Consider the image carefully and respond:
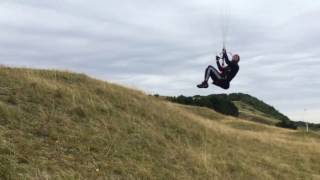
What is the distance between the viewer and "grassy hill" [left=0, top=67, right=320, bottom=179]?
12.4 m

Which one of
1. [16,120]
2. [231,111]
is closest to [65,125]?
[16,120]

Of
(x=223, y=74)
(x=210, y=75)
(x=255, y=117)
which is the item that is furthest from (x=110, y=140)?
(x=255, y=117)

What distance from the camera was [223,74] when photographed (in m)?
13.7

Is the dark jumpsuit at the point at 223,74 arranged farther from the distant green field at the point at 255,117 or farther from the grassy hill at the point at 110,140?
the distant green field at the point at 255,117

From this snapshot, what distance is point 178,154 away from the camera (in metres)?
16.6

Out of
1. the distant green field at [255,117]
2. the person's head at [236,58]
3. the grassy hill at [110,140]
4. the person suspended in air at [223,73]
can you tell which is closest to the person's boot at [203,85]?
the person suspended in air at [223,73]

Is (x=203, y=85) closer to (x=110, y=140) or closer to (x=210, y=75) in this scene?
(x=210, y=75)

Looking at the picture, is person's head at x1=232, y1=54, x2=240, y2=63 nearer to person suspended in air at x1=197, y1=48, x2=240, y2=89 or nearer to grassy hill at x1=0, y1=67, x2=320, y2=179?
person suspended in air at x1=197, y1=48, x2=240, y2=89

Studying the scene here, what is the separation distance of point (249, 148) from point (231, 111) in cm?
7019

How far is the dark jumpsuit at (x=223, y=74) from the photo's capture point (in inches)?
536

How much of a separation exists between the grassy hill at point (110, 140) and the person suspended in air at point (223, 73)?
2.56 m

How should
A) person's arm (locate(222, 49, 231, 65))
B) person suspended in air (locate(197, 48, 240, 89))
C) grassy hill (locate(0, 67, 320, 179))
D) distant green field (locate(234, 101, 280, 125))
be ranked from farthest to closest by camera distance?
distant green field (locate(234, 101, 280, 125)) < person suspended in air (locate(197, 48, 240, 89)) < person's arm (locate(222, 49, 231, 65)) < grassy hill (locate(0, 67, 320, 179))

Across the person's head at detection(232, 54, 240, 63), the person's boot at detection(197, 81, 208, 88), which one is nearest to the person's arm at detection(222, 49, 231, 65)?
the person's head at detection(232, 54, 240, 63)

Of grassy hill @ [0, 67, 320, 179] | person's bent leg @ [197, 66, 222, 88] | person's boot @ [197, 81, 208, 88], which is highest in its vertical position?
person's bent leg @ [197, 66, 222, 88]
